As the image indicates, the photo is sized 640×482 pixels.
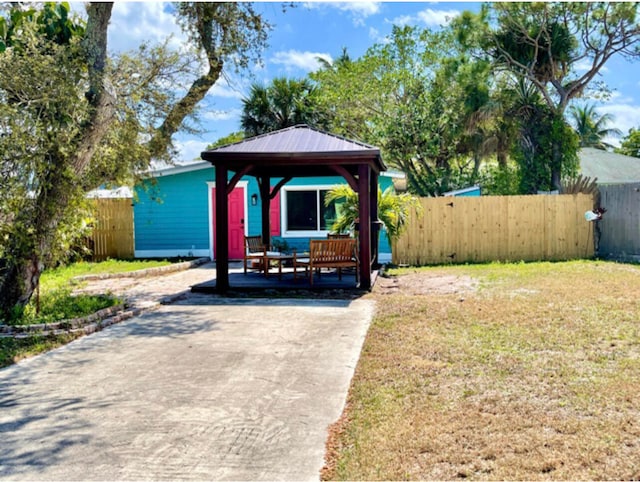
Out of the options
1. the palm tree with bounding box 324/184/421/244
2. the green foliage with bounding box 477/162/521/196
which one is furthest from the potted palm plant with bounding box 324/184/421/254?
the green foliage with bounding box 477/162/521/196

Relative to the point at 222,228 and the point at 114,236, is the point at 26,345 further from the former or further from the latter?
the point at 114,236

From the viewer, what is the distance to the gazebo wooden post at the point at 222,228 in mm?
9312

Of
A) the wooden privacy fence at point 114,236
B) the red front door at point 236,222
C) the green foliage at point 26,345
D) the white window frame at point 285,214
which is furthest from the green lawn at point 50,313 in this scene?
the white window frame at point 285,214

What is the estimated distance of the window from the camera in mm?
15023

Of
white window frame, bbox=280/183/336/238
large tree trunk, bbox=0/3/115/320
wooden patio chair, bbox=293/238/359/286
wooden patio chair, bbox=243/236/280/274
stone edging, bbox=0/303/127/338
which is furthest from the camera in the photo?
white window frame, bbox=280/183/336/238

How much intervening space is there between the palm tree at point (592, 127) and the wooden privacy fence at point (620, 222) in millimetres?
21255

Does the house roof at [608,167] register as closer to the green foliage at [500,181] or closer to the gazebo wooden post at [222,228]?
the green foliage at [500,181]

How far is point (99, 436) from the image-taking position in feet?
11.1

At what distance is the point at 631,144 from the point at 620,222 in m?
31.1

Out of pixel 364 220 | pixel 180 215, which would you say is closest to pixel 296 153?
pixel 364 220

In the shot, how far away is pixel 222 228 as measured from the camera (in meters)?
9.30

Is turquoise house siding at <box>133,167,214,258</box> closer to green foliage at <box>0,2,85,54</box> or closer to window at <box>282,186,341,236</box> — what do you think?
window at <box>282,186,341,236</box>

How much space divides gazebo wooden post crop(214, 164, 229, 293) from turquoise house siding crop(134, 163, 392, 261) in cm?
584

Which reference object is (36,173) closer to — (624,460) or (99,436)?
(99,436)
